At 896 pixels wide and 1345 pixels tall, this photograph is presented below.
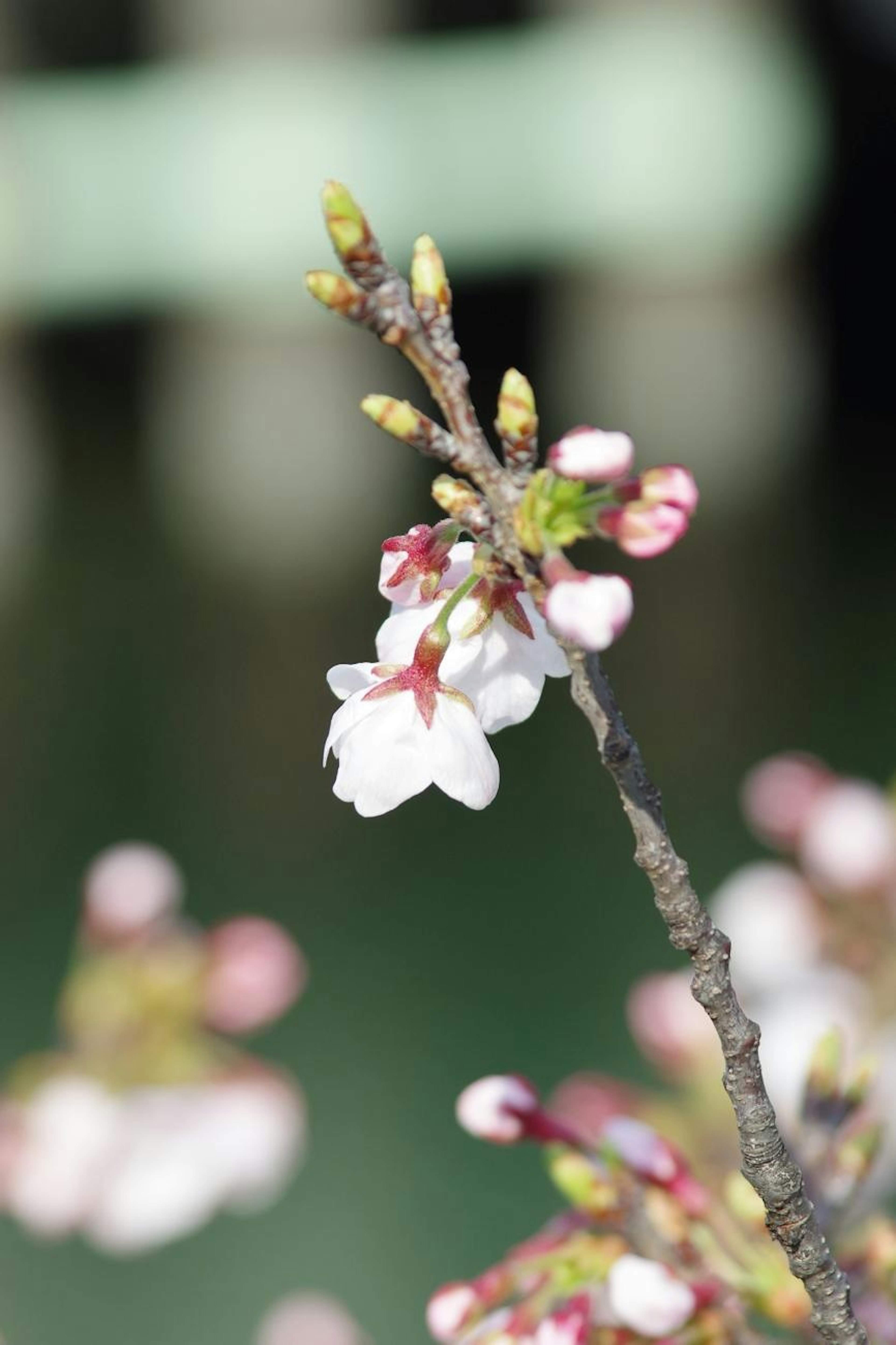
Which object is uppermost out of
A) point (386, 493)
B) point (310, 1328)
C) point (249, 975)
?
point (386, 493)

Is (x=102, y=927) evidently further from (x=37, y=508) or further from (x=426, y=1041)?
(x=37, y=508)

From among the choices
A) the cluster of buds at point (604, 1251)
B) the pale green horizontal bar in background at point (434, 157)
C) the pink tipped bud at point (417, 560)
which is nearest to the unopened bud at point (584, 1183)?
the cluster of buds at point (604, 1251)

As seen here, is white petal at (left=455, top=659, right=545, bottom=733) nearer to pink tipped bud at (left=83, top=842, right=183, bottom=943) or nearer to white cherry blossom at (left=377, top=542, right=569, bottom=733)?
white cherry blossom at (left=377, top=542, right=569, bottom=733)

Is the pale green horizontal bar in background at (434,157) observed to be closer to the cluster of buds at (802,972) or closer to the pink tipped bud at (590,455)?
the cluster of buds at (802,972)

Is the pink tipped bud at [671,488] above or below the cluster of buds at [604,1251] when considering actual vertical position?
above

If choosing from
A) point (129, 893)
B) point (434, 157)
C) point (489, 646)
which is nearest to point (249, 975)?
point (129, 893)

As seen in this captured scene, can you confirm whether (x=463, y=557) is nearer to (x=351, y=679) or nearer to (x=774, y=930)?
(x=351, y=679)

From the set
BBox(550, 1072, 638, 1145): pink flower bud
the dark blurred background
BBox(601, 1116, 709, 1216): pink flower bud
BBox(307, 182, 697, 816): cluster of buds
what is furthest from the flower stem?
the dark blurred background
